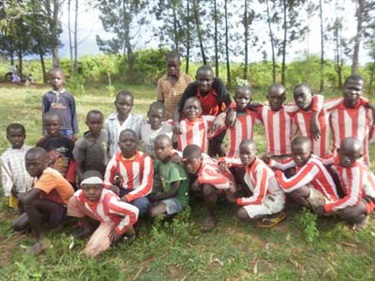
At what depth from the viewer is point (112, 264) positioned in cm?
347

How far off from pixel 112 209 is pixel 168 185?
651 mm

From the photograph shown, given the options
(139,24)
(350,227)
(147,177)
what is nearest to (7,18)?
(139,24)

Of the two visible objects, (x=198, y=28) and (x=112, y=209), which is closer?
(x=112, y=209)

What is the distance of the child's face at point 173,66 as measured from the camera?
4707 mm

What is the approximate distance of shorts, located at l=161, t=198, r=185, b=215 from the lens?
383 cm

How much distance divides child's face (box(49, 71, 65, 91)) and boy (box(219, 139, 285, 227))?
247 cm

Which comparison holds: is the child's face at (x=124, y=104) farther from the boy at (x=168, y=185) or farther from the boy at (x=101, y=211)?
the boy at (x=101, y=211)

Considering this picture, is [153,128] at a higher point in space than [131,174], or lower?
higher

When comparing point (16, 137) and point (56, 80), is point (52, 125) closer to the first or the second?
point (16, 137)

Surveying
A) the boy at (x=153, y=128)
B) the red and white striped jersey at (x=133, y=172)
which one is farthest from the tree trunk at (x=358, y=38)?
the red and white striped jersey at (x=133, y=172)

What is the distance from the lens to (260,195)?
12.1ft

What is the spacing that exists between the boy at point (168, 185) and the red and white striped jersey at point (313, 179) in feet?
3.15

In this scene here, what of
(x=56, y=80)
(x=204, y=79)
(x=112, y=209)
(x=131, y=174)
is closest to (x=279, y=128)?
(x=204, y=79)

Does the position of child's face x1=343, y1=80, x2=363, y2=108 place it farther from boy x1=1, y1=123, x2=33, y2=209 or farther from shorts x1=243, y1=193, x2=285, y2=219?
boy x1=1, y1=123, x2=33, y2=209
